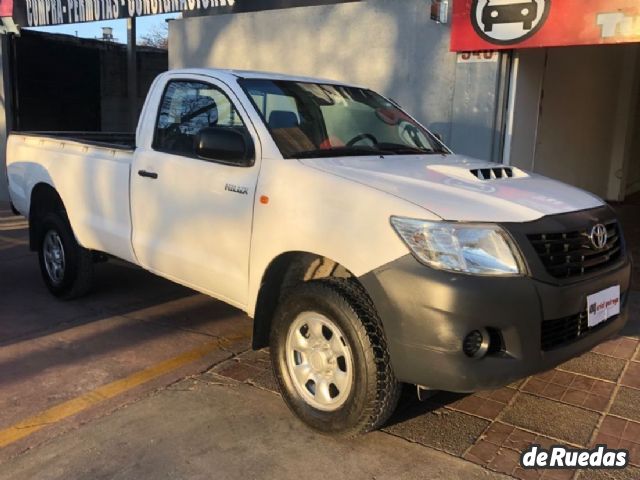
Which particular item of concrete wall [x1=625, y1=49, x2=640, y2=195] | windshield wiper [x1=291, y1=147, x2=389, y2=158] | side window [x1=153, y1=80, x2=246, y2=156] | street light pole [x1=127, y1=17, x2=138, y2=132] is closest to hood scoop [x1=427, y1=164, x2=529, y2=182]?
windshield wiper [x1=291, y1=147, x2=389, y2=158]

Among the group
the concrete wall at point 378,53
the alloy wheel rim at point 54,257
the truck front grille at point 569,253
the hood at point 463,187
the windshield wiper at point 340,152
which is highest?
the concrete wall at point 378,53

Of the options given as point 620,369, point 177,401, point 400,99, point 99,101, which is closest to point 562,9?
point 400,99

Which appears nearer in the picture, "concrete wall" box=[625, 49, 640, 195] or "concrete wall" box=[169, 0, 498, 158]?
"concrete wall" box=[169, 0, 498, 158]

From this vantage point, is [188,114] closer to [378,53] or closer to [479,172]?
[479,172]

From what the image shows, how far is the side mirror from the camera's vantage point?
12.0 ft

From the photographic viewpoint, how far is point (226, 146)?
3.67 m

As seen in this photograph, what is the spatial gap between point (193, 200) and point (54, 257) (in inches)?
95.7

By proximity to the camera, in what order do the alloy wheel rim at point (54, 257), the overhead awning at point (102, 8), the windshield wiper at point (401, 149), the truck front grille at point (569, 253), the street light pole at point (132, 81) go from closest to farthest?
1. the truck front grille at point (569, 253)
2. the windshield wiper at point (401, 149)
3. the alloy wheel rim at point (54, 257)
4. the overhead awning at point (102, 8)
5. the street light pole at point (132, 81)

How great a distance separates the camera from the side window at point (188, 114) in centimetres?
414

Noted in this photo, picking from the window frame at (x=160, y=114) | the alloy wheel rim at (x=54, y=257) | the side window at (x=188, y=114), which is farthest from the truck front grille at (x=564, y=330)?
the alloy wheel rim at (x=54, y=257)

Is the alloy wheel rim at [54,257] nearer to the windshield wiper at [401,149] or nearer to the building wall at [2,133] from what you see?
the windshield wiper at [401,149]

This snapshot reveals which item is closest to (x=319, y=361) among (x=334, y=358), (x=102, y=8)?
(x=334, y=358)

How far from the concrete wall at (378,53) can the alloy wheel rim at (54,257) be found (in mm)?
4503

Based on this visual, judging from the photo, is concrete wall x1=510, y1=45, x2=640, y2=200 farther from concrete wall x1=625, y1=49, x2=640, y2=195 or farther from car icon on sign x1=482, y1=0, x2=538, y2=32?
car icon on sign x1=482, y1=0, x2=538, y2=32
